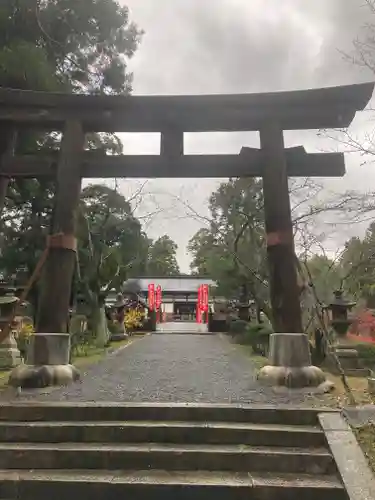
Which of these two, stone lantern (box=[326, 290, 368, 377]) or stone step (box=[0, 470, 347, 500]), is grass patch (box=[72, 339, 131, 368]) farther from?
stone step (box=[0, 470, 347, 500])

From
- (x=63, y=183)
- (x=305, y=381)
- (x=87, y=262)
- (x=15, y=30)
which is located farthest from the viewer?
(x=87, y=262)

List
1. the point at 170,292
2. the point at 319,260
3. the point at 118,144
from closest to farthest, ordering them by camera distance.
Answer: the point at 118,144 → the point at 319,260 → the point at 170,292

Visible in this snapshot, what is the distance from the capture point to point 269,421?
532 centimetres

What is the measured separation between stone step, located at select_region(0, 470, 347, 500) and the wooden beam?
5.14 meters

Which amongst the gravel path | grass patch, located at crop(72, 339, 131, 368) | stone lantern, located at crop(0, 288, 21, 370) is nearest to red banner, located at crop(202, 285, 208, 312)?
grass patch, located at crop(72, 339, 131, 368)

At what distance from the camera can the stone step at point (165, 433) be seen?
4.94 m

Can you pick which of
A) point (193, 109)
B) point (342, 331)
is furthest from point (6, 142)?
point (342, 331)

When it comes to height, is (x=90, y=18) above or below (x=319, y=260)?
above

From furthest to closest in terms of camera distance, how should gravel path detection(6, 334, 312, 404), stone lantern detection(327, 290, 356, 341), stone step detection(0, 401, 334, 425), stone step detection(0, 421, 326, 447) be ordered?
stone lantern detection(327, 290, 356, 341), gravel path detection(6, 334, 312, 404), stone step detection(0, 401, 334, 425), stone step detection(0, 421, 326, 447)

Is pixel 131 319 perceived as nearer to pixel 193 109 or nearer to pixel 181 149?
pixel 181 149

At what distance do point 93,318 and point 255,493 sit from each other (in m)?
13.8

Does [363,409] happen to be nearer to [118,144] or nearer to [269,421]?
[269,421]

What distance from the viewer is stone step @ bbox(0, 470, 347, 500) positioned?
4191mm

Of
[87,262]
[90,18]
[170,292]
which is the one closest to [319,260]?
[87,262]
